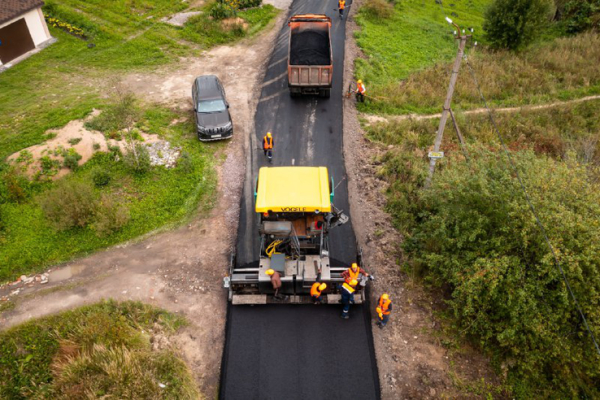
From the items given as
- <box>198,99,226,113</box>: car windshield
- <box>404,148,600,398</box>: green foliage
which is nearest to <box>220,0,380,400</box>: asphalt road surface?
<box>404,148,600,398</box>: green foliage

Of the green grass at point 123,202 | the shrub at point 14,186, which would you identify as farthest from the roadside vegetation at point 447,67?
the shrub at point 14,186

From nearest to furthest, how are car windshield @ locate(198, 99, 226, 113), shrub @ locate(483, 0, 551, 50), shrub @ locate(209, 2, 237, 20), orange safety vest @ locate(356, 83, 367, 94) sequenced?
car windshield @ locate(198, 99, 226, 113), orange safety vest @ locate(356, 83, 367, 94), shrub @ locate(483, 0, 551, 50), shrub @ locate(209, 2, 237, 20)

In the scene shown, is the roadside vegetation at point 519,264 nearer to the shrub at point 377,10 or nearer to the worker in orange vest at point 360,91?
the worker in orange vest at point 360,91

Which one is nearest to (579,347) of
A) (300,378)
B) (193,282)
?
(300,378)

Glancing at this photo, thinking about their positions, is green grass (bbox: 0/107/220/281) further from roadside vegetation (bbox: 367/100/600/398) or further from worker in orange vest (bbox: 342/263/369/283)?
roadside vegetation (bbox: 367/100/600/398)

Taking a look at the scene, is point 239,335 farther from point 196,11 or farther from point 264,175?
point 196,11

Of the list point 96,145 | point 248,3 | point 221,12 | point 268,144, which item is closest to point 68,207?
point 96,145
